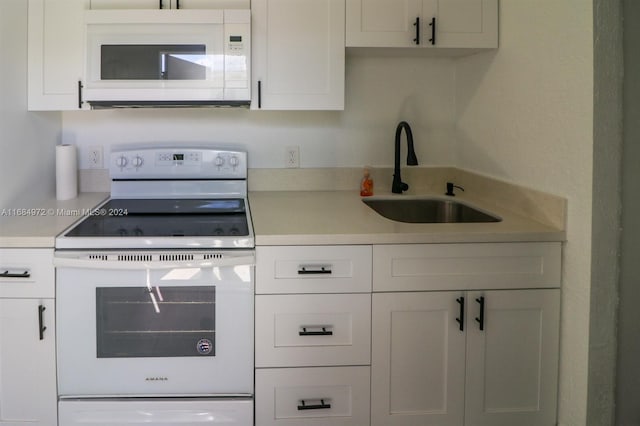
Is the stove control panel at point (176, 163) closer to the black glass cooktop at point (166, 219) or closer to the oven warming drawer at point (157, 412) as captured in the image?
the black glass cooktop at point (166, 219)

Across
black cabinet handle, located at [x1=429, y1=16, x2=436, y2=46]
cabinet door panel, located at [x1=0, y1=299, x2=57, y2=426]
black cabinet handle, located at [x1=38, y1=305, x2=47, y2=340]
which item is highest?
black cabinet handle, located at [x1=429, y1=16, x2=436, y2=46]

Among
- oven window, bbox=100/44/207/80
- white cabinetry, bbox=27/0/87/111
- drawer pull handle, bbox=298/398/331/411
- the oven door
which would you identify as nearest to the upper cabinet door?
oven window, bbox=100/44/207/80

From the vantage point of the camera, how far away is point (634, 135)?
1.74 meters

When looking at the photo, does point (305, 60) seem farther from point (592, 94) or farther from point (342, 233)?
point (592, 94)

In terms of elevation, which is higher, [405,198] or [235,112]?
[235,112]

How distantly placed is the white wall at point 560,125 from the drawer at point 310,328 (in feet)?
2.16

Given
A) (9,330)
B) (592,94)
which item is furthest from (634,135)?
(9,330)

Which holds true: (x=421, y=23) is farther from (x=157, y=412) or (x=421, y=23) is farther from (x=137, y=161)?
(x=157, y=412)

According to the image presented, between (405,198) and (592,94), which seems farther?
(405,198)

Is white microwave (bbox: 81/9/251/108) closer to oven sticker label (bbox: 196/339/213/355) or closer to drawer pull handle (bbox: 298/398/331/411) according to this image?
oven sticker label (bbox: 196/339/213/355)

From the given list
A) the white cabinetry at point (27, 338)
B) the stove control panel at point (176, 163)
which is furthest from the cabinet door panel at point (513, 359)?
the white cabinetry at point (27, 338)

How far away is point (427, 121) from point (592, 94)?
1.16 meters

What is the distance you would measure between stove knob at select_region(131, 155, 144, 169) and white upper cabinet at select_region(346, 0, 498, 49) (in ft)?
3.40

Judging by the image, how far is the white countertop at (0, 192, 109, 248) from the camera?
1888 mm
